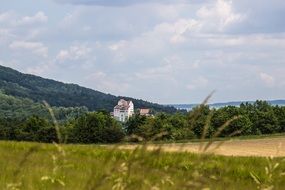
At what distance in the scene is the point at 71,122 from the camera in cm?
9762

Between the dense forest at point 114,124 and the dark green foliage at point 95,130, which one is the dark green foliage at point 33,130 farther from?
the dark green foliage at point 95,130

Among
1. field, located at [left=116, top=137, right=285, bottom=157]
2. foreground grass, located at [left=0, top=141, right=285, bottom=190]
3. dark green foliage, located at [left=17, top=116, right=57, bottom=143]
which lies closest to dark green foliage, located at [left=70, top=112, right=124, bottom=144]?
dark green foliage, located at [left=17, top=116, right=57, bottom=143]

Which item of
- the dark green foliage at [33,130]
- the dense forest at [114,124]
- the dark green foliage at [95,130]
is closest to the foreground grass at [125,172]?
the dense forest at [114,124]

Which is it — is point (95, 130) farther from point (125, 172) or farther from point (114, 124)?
point (125, 172)

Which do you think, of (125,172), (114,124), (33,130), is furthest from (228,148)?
(114,124)

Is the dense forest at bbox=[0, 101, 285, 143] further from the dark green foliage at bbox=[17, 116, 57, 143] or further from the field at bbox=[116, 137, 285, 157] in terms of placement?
the field at bbox=[116, 137, 285, 157]

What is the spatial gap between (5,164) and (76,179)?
2.11 meters

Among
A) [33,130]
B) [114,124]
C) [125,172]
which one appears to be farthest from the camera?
[114,124]

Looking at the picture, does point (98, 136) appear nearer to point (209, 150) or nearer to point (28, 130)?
point (28, 130)

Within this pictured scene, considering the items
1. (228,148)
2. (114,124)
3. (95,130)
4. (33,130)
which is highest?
(114,124)

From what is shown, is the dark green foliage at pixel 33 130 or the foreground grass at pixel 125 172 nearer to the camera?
the foreground grass at pixel 125 172

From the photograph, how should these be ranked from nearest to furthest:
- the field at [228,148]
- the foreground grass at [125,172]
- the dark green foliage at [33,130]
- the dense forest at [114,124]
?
the field at [228,148]
the foreground grass at [125,172]
the dense forest at [114,124]
the dark green foliage at [33,130]

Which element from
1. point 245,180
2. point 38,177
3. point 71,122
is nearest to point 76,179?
point 38,177

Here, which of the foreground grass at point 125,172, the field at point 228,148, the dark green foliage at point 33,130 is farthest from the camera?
the dark green foliage at point 33,130
